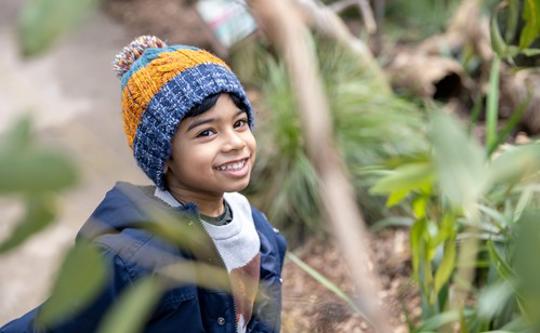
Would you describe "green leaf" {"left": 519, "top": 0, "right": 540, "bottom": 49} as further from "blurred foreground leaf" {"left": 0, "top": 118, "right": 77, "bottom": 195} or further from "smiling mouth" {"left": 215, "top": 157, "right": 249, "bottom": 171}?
"blurred foreground leaf" {"left": 0, "top": 118, "right": 77, "bottom": 195}

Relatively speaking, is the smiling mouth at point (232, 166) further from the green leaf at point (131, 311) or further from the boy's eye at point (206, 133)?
the green leaf at point (131, 311)

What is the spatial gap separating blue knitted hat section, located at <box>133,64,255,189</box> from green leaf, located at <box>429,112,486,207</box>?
1.14m

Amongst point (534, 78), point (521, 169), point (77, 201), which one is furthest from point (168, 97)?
point (534, 78)

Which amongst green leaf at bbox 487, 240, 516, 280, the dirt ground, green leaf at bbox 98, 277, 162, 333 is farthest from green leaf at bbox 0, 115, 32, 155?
the dirt ground

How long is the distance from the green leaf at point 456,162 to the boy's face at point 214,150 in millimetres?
1143

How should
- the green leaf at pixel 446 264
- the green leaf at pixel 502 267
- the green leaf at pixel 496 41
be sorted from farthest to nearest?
the green leaf at pixel 446 264 → the green leaf at pixel 502 267 → the green leaf at pixel 496 41

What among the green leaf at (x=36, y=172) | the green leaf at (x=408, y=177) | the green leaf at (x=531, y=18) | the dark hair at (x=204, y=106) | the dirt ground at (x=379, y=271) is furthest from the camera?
the dirt ground at (x=379, y=271)

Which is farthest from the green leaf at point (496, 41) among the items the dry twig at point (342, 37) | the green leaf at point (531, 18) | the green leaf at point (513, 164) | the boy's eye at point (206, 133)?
the dry twig at point (342, 37)

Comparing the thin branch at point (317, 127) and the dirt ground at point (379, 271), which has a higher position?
the thin branch at point (317, 127)

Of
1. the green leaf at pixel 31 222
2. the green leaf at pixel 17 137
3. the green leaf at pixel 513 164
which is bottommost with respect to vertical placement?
the green leaf at pixel 513 164

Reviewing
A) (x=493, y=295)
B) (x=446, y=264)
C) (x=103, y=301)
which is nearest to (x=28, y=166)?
(x=103, y=301)

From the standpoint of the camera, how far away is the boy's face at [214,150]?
63.1 inches

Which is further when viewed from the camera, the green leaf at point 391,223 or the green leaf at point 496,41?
the green leaf at point 391,223

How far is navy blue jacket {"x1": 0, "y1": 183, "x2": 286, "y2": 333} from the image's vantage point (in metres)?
1.53
